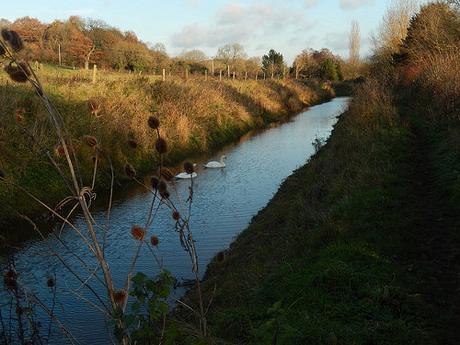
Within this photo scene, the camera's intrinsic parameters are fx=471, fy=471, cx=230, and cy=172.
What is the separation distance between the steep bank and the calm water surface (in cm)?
98

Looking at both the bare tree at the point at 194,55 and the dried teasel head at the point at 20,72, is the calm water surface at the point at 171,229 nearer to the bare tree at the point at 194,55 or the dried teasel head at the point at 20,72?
the dried teasel head at the point at 20,72

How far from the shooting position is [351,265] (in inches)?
217

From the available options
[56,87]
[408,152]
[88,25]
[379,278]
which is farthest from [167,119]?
[88,25]

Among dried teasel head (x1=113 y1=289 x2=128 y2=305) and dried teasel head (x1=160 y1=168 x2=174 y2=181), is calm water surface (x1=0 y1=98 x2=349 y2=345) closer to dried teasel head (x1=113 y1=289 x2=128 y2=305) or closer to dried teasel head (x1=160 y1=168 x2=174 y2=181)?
dried teasel head (x1=113 y1=289 x2=128 y2=305)

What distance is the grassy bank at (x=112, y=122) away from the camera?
465 inches

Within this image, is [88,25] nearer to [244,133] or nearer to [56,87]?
[244,133]

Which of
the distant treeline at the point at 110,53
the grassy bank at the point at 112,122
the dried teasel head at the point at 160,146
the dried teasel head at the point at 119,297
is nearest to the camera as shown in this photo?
the dried teasel head at the point at 119,297

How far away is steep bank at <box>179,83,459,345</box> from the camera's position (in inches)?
171

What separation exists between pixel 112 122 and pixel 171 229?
7.25 m

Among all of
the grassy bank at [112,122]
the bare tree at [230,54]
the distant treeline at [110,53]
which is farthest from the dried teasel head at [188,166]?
the bare tree at [230,54]

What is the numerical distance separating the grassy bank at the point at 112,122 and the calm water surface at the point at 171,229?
1.28 m

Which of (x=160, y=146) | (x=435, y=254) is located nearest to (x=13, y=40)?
(x=160, y=146)

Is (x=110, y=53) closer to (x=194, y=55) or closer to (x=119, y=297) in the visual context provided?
(x=194, y=55)

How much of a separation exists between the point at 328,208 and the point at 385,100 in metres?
10.8
